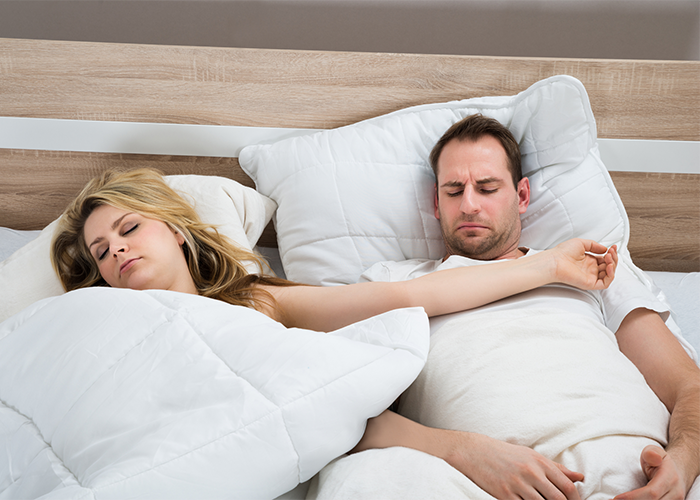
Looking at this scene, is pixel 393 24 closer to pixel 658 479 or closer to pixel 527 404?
pixel 527 404

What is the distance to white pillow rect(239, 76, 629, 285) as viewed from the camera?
1232mm

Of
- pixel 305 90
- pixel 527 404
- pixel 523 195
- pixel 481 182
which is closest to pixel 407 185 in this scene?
pixel 481 182

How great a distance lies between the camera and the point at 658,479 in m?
0.67

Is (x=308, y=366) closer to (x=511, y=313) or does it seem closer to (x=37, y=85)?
(x=511, y=313)

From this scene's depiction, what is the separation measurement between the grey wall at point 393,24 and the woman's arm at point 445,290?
0.78 meters

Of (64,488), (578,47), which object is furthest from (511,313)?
(578,47)

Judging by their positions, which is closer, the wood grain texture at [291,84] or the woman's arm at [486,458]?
the woman's arm at [486,458]

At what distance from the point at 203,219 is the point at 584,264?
96 centimetres

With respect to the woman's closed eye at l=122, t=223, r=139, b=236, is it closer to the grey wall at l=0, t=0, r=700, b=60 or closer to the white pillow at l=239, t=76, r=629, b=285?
the white pillow at l=239, t=76, r=629, b=285

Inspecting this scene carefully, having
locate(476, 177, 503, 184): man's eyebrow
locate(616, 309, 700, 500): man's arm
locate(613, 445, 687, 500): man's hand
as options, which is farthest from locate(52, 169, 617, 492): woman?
locate(613, 445, 687, 500): man's hand

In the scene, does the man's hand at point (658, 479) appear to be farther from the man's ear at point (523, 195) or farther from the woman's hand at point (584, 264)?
the man's ear at point (523, 195)

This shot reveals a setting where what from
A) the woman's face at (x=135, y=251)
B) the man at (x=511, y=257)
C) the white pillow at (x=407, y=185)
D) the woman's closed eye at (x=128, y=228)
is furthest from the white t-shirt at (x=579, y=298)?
the woman's closed eye at (x=128, y=228)

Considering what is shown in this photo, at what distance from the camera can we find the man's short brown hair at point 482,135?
122 cm

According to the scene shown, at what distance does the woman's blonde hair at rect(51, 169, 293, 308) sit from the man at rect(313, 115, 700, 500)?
34 cm
